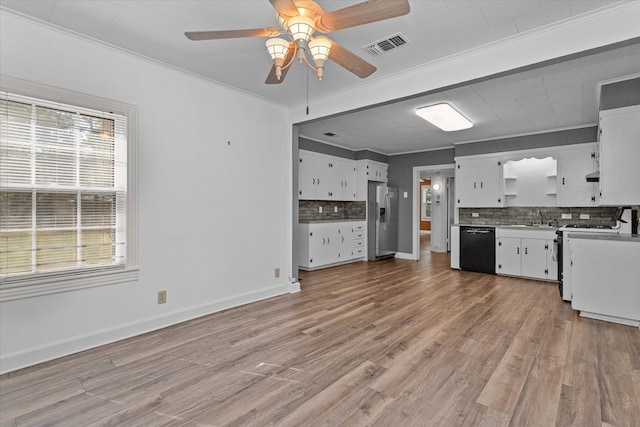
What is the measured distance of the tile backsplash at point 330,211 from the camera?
6531 mm

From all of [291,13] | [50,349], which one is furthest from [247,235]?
[291,13]

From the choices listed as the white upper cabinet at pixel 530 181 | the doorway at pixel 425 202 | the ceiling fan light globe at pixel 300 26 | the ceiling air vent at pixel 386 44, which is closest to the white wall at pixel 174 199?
the ceiling air vent at pixel 386 44

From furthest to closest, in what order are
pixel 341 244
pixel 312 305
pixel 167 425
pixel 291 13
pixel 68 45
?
pixel 341 244 < pixel 312 305 < pixel 68 45 < pixel 291 13 < pixel 167 425

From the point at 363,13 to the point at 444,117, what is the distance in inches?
128

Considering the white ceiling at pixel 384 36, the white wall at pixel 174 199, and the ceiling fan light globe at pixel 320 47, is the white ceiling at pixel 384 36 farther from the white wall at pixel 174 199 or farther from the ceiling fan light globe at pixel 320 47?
the ceiling fan light globe at pixel 320 47

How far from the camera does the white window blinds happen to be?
2354 millimetres

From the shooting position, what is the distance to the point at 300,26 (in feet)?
6.22

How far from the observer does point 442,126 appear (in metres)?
4.99

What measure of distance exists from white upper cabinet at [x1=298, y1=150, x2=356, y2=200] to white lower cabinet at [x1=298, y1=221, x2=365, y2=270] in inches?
25.3

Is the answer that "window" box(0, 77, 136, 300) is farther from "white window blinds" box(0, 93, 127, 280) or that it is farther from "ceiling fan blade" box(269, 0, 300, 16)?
"ceiling fan blade" box(269, 0, 300, 16)

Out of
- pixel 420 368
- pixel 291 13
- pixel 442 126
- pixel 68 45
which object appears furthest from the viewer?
pixel 442 126

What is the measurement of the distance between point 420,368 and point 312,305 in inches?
67.5

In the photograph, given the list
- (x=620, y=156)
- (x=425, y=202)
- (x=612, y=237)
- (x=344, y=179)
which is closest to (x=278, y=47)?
(x=620, y=156)

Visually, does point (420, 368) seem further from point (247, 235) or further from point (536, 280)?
point (536, 280)
